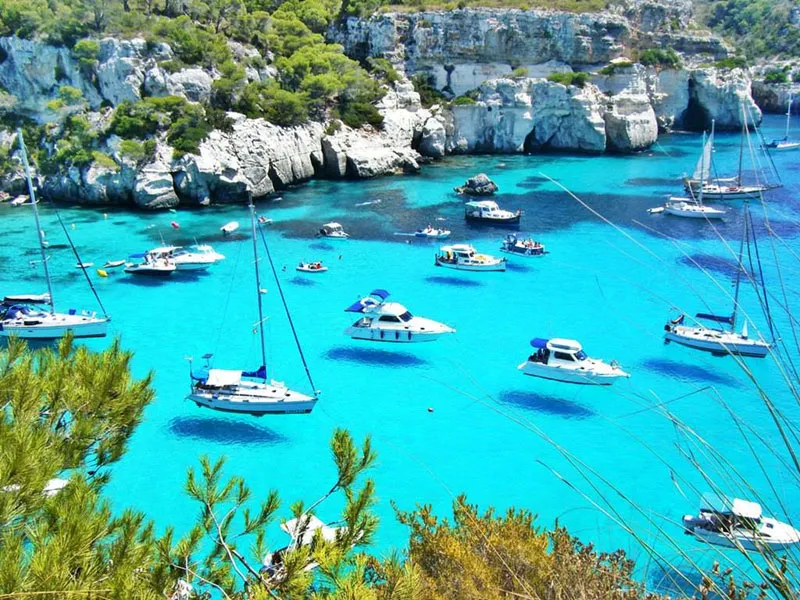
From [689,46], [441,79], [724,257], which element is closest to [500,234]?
[724,257]

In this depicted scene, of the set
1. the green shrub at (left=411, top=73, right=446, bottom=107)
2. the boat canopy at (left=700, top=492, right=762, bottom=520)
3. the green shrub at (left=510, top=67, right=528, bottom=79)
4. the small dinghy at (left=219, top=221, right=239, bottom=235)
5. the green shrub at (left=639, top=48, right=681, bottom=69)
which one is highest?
the green shrub at (left=639, top=48, right=681, bottom=69)

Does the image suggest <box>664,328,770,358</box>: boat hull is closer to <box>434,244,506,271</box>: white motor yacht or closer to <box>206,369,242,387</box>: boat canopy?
<box>434,244,506,271</box>: white motor yacht

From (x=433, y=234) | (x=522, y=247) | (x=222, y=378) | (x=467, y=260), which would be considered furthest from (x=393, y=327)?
(x=433, y=234)

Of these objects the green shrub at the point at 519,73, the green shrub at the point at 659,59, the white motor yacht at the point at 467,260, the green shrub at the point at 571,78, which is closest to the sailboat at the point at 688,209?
the white motor yacht at the point at 467,260

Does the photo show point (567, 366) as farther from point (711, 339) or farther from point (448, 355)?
point (711, 339)

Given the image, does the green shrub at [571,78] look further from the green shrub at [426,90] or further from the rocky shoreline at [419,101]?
the green shrub at [426,90]

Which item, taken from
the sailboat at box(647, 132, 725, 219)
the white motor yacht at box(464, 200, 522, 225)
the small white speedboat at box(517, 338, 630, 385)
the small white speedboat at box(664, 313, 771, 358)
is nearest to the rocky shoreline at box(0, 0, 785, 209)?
the white motor yacht at box(464, 200, 522, 225)
